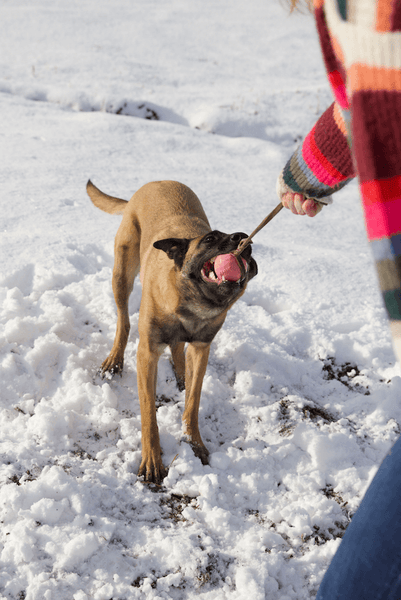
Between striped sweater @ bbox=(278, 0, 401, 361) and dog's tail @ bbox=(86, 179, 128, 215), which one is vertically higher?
striped sweater @ bbox=(278, 0, 401, 361)

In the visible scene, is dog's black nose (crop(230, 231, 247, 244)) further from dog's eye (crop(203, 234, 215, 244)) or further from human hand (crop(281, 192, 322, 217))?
human hand (crop(281, 192, 322, 217))

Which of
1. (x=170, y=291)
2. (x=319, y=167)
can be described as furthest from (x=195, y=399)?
(x=319, y=167)

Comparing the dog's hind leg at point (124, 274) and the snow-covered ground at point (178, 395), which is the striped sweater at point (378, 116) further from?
the dog's hind leg at point (124, 274)

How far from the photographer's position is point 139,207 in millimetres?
3107

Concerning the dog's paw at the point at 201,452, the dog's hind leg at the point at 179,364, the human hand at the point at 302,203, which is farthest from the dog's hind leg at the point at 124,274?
the human hand at the point at 302,203

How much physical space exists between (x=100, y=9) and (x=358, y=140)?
1550cm

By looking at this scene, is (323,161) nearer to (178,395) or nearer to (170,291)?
(170,291)

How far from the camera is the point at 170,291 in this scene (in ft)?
7.56

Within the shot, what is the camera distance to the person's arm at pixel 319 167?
1726mm

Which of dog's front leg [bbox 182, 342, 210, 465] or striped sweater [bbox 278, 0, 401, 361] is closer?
striped sweater [bbox 278, 0, 401, 361]

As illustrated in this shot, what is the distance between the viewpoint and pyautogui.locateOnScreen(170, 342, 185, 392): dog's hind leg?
9.76ft

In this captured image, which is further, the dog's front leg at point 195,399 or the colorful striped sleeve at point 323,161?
the dog's front leg at point 195,399

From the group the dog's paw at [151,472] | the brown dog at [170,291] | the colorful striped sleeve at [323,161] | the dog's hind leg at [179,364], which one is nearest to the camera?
the colorful striped sleeve at [323,161]

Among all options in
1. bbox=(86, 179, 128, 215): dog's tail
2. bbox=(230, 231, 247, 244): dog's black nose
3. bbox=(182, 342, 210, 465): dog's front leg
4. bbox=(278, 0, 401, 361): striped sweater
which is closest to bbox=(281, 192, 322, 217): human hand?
bbox=(230, 231, 247, 244): dog's black nose
